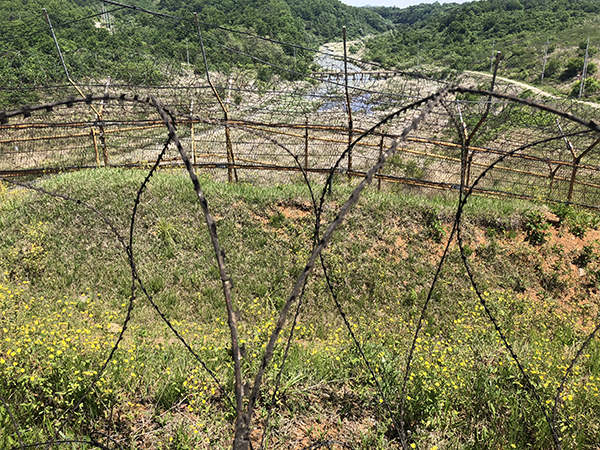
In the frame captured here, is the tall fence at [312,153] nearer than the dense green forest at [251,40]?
Yes

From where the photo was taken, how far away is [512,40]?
186 feet

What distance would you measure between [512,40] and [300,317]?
68.1m

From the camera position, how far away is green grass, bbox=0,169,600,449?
3311 mm

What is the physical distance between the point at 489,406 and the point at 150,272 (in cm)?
535

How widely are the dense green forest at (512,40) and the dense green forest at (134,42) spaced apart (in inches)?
869

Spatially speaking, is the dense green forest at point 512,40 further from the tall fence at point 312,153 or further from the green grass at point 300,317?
the green grass at point 300,317

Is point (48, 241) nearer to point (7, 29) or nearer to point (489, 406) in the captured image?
point (489, 406)

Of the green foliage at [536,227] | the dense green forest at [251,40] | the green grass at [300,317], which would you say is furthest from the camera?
the dense green forest at [251,40]

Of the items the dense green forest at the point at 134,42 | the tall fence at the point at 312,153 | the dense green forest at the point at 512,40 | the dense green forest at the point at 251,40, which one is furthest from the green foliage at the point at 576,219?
the dense green forest at the point at 512,40

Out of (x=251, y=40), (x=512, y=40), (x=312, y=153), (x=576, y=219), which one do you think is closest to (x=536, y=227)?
(x=576, y=219)

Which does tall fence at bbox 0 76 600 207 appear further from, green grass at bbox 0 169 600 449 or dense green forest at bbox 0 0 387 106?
dense green forest at bbox 0 0 387 106

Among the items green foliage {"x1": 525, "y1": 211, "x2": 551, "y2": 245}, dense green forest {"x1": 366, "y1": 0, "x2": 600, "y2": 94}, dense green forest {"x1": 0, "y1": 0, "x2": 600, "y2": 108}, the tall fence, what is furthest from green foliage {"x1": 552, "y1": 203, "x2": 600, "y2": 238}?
dense green forest {"x1": 366, "y1": 0, "x2": 600, "y2": 94}

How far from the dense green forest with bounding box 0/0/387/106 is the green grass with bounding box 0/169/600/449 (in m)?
3.55

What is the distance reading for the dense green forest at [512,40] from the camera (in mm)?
44050
